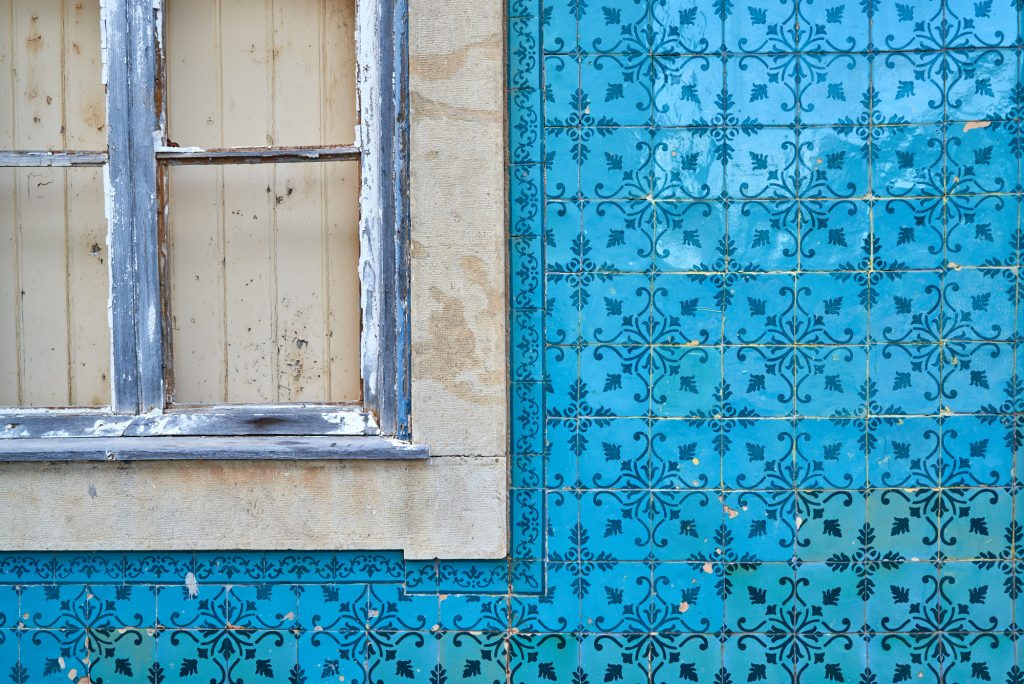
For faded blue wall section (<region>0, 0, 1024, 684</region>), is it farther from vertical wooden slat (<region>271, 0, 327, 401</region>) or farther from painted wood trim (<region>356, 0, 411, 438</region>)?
vertical wooden slat (<region>271, 0, 327, 401</region>)

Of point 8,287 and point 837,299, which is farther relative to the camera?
point 8,287

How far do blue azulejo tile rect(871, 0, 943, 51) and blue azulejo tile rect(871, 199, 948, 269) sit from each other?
0.44 meters

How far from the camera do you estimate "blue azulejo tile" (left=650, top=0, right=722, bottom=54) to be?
2273 millimetres

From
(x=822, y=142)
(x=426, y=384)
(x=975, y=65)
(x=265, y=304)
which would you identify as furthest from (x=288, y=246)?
(x=975, y=65)

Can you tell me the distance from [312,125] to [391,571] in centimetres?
134

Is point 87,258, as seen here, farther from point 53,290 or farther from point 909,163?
point 909,163

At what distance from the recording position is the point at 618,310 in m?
2.28

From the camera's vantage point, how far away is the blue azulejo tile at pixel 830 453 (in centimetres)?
228

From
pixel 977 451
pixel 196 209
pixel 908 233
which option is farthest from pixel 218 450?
pixel 977 451

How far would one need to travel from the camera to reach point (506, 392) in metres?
2.26

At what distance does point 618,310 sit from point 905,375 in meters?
0.83

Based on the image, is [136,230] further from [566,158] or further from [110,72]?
[566,158]

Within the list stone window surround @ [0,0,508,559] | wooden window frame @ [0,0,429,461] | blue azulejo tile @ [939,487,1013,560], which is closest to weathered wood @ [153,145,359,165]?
wooden window frame @ [0,0,429,461]

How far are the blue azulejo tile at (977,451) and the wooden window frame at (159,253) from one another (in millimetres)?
1529
